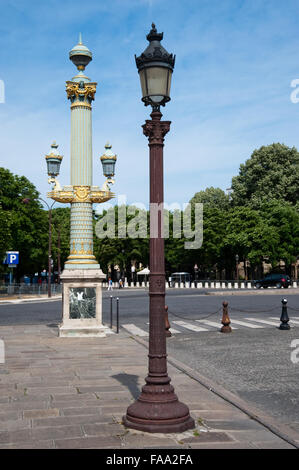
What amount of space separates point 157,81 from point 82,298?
10.7 metres

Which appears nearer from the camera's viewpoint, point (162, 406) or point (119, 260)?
point (162, 406)

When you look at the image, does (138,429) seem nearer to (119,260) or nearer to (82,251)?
(82,251)

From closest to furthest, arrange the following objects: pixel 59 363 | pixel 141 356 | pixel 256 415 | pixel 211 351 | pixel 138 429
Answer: pixel 138 429 → pixel 256 415 → pixel 59 363 → pixel 141 356 → pixel 211 351

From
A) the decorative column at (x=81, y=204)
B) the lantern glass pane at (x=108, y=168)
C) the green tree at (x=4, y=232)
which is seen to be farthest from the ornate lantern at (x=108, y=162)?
the green tree at (x=4, y=232)

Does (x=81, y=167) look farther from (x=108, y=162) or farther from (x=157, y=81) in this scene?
(x=157, y=81)

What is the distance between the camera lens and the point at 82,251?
1720 cm

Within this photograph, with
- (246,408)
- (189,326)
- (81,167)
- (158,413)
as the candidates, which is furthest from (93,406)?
(189,326)

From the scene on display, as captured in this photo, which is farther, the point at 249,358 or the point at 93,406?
the point at 249,358

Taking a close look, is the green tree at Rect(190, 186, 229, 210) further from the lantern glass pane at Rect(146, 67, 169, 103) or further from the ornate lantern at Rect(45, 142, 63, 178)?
the lantern glass pane at Rect(146, 67, 169, 103)

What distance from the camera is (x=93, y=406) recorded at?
7531 millimetres

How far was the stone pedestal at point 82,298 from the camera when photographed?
16516mm

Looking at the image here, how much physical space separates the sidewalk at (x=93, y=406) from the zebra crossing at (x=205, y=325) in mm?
4961

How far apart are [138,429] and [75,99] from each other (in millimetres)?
13257

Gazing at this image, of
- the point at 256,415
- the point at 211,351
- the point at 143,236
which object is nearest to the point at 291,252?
the point at 143,236
